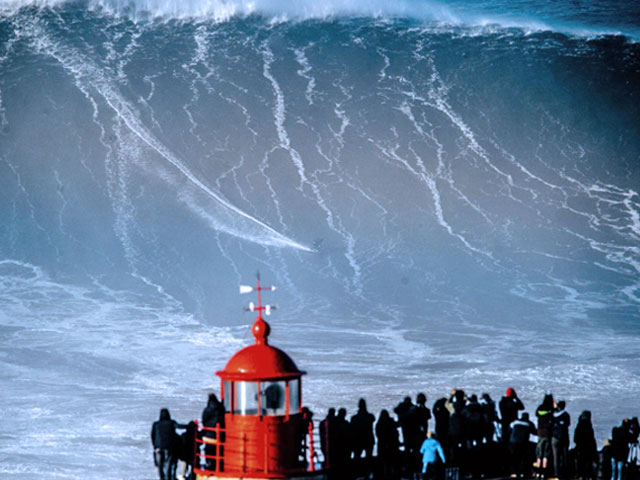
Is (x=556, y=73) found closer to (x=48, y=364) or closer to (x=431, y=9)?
(x=431, y=9)

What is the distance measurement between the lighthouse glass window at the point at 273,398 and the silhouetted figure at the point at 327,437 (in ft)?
4.30

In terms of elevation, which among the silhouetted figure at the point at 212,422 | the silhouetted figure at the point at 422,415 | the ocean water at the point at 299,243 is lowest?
the silhouetted figure at the point at 212,422

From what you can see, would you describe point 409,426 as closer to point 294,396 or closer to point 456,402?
point 456,402

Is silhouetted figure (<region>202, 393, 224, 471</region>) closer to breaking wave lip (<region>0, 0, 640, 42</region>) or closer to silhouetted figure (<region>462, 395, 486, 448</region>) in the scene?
silhouetted figure (<region>462, 395, 486, 448</region>)

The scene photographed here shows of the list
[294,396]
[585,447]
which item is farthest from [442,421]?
[294,396]

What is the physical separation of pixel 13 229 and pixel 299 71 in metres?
29.5

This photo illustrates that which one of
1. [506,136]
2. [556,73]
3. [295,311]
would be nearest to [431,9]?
[556,73]

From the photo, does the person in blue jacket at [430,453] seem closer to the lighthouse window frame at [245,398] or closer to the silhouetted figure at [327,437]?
the silhouetted figure at [327,437]

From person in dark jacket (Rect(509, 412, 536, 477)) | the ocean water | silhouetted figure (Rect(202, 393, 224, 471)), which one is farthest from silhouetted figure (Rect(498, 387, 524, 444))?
the ocean water

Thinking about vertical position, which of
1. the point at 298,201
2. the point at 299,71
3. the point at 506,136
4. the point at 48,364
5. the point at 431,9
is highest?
the point at 431,9

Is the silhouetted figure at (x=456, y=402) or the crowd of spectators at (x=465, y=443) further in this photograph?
the silhouetted figure at (x=456, y=402)

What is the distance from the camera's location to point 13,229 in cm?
9962

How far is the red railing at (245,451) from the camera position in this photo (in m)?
14.3

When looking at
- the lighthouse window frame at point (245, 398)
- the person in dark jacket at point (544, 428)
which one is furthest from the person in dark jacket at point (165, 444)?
the person in dark jacket at point (544, 428)
